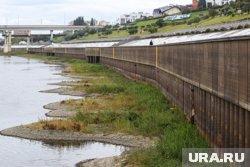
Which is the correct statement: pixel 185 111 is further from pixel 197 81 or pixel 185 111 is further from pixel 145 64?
pixel 145 64

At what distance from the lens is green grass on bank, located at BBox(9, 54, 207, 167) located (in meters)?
22.6

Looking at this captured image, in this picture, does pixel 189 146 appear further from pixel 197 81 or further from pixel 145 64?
pixel 145 64

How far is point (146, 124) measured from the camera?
31.4m

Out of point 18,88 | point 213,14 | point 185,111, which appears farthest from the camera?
point 213,14

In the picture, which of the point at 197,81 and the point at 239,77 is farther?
the point at 197,81

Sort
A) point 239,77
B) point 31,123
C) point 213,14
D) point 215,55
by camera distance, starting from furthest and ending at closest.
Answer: point 213,14 < point 31,123 < point 215,55 < point 239,77

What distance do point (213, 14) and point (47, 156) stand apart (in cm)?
10385

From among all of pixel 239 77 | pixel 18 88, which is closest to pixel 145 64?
pixel 18 88

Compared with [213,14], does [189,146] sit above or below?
below

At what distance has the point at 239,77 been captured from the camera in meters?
18.4

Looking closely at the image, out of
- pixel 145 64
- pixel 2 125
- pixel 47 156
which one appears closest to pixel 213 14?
pixel 145 64

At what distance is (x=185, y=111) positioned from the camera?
3241 centimetres

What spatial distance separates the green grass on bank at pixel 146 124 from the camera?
2264cm

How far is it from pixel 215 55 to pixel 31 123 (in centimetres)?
1609
